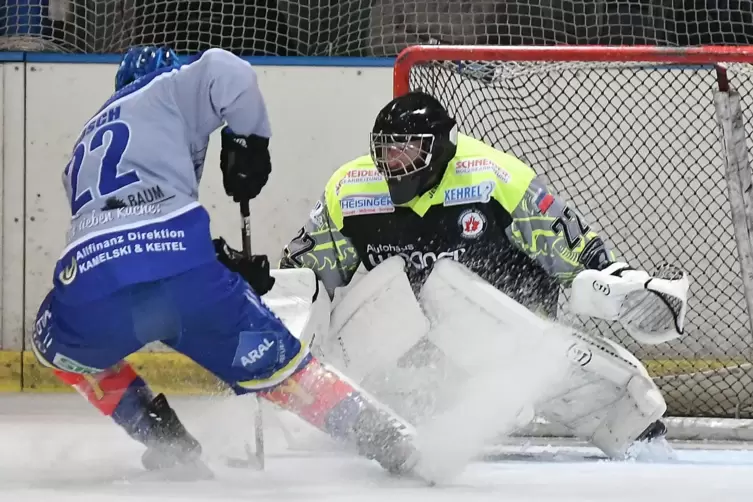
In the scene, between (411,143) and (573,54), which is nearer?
(411,143)

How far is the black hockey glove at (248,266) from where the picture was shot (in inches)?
99.5

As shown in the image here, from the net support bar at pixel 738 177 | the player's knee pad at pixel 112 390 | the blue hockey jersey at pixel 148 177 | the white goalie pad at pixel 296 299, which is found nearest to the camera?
the blue hockey jersey at pixel 148 177

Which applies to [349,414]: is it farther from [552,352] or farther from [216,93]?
[216,93]

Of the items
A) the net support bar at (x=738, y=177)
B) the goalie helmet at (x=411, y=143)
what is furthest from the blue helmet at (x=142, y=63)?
the net support bar at (x=738, y=177)

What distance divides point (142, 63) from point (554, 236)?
1.16 m

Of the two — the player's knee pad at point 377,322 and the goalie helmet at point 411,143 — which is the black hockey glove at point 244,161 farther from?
the player's knee pad at point 377,322

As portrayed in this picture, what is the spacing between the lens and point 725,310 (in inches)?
177

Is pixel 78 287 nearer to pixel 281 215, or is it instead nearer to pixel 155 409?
pixel 155 409

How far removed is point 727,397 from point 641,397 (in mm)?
1518

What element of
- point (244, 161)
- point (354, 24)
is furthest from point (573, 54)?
point (354, 24)

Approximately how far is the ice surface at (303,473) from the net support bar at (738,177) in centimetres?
56

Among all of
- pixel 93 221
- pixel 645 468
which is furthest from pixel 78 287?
pixel 645 468

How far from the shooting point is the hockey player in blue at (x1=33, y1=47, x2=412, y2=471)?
2287mm

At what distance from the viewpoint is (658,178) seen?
4574 millimetres
